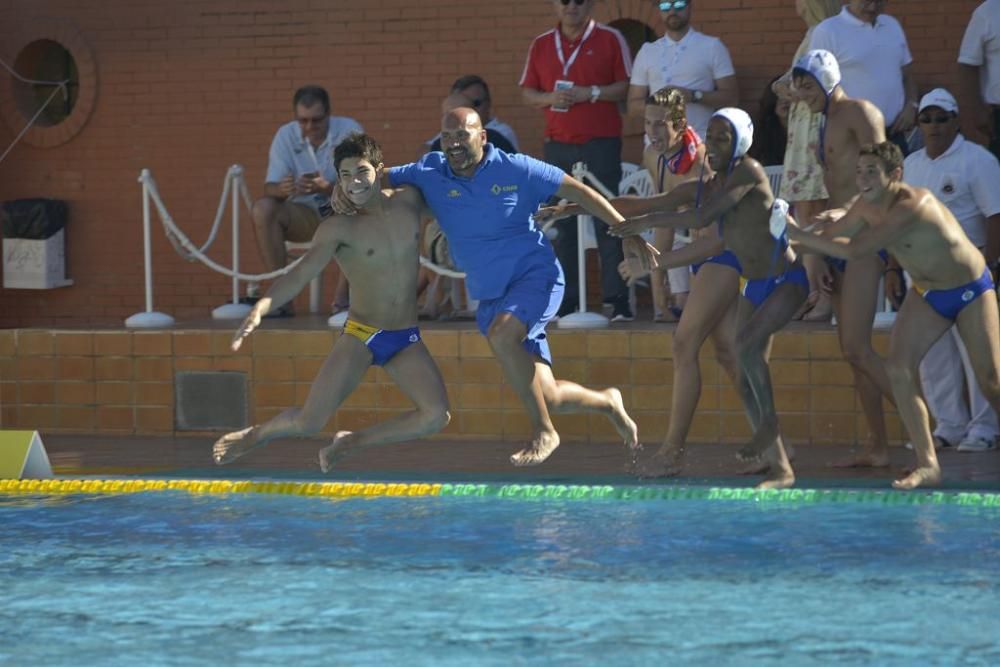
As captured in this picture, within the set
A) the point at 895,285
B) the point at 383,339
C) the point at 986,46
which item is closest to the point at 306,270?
the point at 383,339

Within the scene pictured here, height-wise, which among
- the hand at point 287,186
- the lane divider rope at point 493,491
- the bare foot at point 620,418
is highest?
the hand at point 287,186

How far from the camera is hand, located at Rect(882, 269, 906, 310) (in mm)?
9570

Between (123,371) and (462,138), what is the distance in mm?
4051

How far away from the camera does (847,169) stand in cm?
869

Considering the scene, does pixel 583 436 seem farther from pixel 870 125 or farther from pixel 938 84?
pixel 938 84

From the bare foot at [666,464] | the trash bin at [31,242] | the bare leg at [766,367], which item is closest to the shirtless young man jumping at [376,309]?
the bare foot at [666,464]

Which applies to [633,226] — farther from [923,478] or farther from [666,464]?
[923,478]

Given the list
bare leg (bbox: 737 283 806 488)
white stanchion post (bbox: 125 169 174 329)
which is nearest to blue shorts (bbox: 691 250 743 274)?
bare leg (bbox: 737 283 806 488)

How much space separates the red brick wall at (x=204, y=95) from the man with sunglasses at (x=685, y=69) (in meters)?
1.26

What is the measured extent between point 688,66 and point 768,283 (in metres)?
3.05

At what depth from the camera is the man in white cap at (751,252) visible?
8.06 m

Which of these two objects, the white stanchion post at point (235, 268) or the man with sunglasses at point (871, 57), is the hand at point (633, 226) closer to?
the man with sunglasses at point (871, 57)

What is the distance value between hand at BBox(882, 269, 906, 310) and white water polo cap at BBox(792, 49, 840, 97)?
1423 mm

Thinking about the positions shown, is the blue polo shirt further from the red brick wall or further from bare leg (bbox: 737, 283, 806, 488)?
the red brick wall
